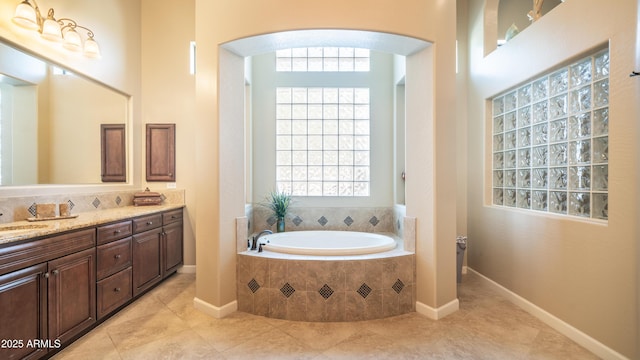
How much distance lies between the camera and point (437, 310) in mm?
2494

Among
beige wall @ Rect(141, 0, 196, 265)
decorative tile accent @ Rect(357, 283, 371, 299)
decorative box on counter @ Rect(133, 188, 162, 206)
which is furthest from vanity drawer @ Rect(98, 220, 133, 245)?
decorative tile accent @ Rect(357, 283, 371, 299)

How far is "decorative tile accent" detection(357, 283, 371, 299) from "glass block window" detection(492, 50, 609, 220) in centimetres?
174

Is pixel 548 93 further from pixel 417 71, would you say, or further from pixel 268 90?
pixel 268 90

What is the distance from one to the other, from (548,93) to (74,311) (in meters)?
4.18

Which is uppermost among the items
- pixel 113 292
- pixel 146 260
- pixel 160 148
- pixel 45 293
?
pixel 160 148

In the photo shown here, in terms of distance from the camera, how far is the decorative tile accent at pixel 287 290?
2502 millimetres

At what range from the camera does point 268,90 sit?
402cm

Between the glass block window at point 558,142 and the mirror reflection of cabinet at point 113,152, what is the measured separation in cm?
436

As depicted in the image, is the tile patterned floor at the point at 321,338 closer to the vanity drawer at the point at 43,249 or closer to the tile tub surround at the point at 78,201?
the vanity drawer at the point at 43,249

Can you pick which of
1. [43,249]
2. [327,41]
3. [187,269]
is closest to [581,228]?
[327,41]

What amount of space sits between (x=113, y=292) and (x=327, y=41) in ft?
9.55

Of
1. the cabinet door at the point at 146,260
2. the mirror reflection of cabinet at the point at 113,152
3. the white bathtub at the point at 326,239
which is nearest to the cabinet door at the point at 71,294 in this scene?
the cabinet door at the point at 146,260

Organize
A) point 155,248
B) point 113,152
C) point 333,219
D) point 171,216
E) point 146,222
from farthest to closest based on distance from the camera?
point 333,219 → point 171,216 → point 113,152 → point 155,248 → point 146,222

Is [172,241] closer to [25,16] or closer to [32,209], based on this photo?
[32,209]
